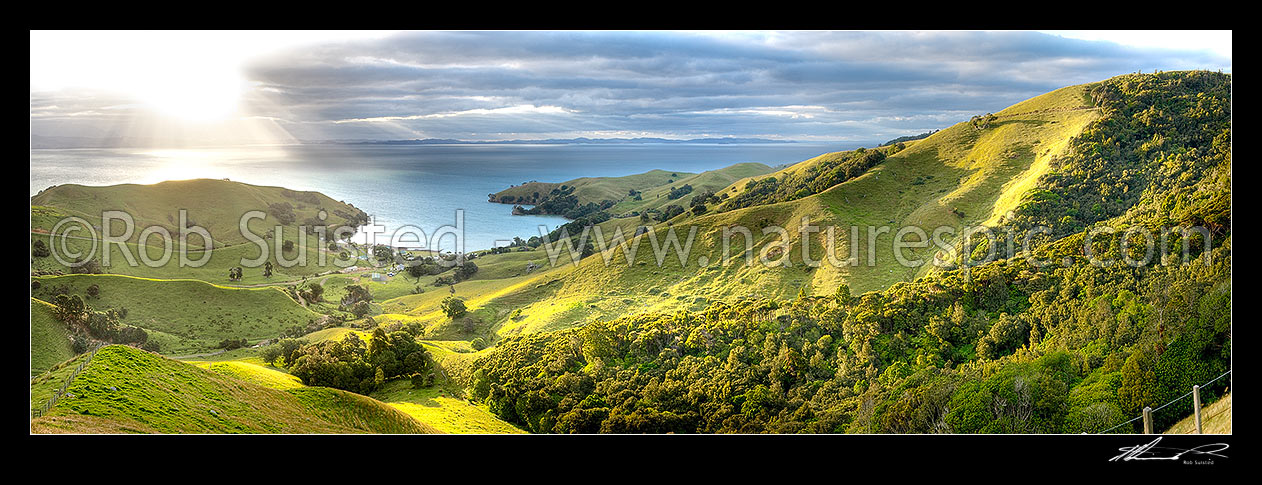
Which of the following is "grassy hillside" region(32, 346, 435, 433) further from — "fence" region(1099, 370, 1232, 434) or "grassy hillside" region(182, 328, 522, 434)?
"fence" region(1099, 370, 1232, 434)

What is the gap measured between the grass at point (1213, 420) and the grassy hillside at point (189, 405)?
13889 millimetres

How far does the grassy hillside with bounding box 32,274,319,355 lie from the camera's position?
26578 mm

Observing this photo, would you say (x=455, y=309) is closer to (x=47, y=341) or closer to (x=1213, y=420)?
(x=47, y=341)

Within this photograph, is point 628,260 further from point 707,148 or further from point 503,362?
point 503,362

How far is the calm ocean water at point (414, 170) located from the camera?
1136 inches

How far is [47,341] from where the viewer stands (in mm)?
19641

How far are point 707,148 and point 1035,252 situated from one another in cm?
1832

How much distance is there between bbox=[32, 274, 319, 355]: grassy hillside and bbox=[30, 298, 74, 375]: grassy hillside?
3996 millimetres

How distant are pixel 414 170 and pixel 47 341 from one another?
114 feet

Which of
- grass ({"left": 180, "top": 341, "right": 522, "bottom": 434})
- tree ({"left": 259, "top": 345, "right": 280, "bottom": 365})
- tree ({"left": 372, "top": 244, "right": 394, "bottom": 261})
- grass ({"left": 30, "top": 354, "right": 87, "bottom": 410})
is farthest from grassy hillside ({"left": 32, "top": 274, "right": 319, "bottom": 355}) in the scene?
tree ({"left": 372, "top": 244, "right": 394, "bottom": 261})

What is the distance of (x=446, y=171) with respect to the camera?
55094mm

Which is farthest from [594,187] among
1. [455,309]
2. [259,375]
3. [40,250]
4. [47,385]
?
[47,385]

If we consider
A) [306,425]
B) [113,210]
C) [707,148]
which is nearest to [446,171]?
[113,210]
